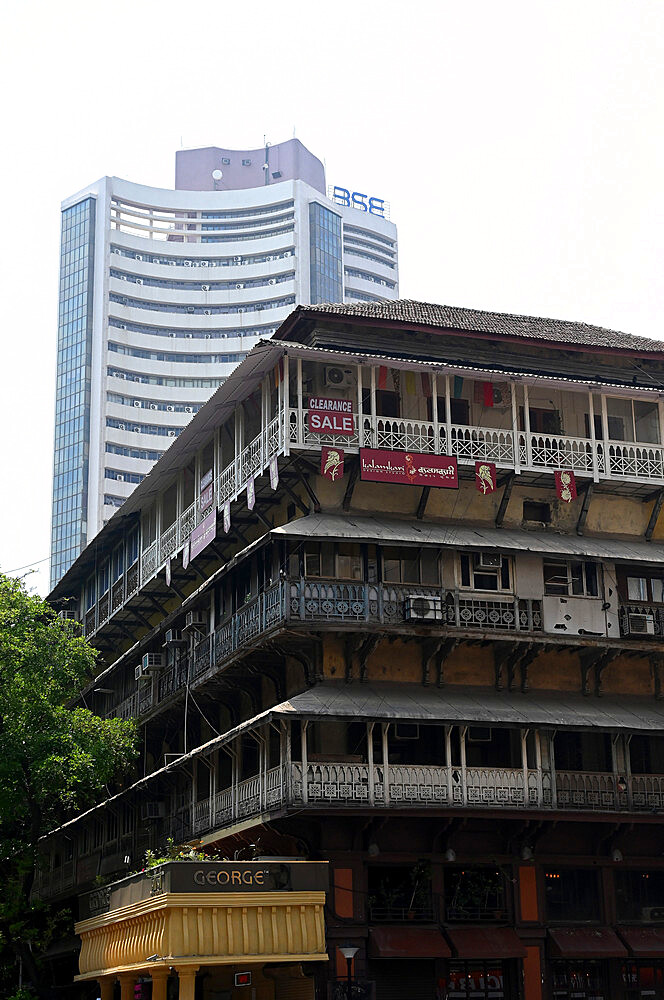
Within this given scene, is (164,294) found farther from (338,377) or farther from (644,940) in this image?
(644,940)

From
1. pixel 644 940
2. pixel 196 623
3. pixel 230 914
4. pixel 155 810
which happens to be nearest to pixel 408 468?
pixel 196 623

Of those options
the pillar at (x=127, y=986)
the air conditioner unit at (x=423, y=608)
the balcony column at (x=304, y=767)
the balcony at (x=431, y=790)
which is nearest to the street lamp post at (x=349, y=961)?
the balcony at (x=431, y=790)

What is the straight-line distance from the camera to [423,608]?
32.9 metres

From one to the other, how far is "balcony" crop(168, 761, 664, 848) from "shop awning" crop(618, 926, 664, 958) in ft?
9.46

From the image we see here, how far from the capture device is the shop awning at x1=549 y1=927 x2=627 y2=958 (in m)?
32.1

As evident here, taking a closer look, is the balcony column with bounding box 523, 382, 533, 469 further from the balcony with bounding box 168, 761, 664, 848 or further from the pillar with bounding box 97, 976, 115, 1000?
the pillar with bounding box 97, 976, 115, 1000

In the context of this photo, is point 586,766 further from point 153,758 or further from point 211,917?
point 153,758

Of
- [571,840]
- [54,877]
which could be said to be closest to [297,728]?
[571,840]

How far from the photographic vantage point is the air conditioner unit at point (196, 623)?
40.1m

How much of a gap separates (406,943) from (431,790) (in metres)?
3.46

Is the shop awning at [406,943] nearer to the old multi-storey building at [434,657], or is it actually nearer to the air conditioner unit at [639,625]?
the old multi-storey building at [434,657]

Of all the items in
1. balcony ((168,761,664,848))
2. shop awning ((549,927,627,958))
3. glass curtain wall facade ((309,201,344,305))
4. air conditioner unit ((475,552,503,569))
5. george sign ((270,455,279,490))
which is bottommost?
shop awning ((549,927,627,958))

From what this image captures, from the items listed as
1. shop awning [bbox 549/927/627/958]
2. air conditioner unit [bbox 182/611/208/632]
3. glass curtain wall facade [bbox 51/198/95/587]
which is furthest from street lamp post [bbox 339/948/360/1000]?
glass curtain wall facade [bbox 51/198/95/587]

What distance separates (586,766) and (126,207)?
12063 centimetres
